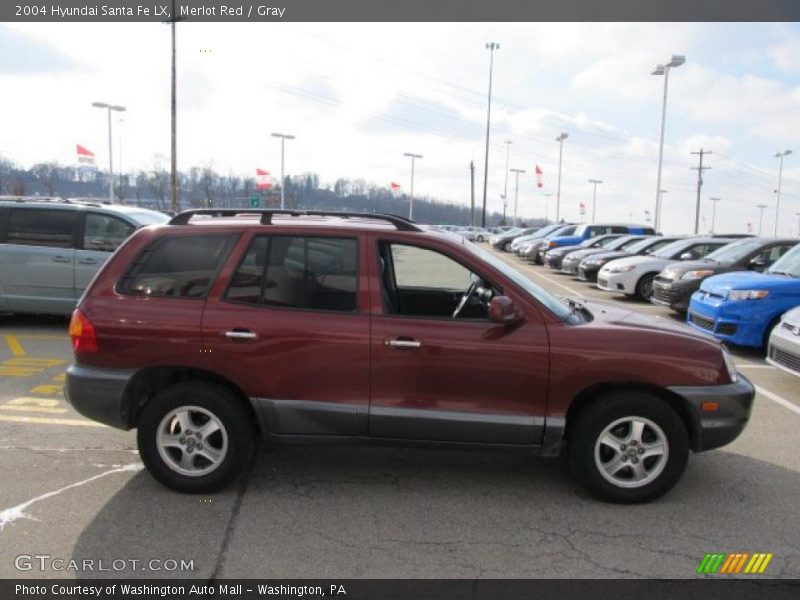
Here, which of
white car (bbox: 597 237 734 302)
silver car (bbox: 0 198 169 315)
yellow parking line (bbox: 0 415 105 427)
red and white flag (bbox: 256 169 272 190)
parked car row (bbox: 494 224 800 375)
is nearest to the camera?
yellow parking line (bbox: 0 415 105 427)

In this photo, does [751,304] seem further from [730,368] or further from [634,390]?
[634,390]

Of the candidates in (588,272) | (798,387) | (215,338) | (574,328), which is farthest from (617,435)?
(588,272)

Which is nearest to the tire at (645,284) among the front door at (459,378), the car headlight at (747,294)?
the car headlight at (747,294)

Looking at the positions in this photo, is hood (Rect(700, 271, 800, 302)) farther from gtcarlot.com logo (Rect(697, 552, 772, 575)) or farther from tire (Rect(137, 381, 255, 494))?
tire (Rect(137, 381, 255, 494))

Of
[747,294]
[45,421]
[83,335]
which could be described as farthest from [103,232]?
[747,294]

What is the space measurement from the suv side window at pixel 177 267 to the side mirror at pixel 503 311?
5.60 ft

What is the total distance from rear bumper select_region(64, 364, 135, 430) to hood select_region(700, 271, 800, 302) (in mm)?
7399

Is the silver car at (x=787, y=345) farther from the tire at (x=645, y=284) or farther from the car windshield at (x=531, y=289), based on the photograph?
Result: the tire at (x=645, y=284)

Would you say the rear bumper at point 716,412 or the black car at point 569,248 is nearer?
the rear bumper at point 716,412

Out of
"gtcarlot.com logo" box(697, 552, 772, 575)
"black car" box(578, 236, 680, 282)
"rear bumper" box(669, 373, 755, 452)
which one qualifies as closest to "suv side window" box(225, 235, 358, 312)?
"rear bumper" box(669, 373, 755, 452)

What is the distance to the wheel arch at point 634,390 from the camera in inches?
154

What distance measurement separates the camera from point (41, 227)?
9117 mm

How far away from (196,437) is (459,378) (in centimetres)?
168

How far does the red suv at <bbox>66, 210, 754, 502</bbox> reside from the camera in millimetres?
3842
